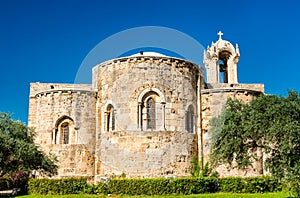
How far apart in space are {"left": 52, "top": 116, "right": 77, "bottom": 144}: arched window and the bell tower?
14280mm

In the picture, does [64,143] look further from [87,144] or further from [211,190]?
[211,190]

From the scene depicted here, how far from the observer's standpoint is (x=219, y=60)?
1432 inches

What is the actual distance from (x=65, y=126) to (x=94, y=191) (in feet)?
22.1

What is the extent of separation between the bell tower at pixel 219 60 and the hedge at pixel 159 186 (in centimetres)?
1493

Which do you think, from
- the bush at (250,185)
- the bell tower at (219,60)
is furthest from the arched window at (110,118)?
the bell tower at (219,60)

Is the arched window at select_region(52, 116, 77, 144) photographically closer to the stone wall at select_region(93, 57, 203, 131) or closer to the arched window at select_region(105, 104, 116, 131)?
the stone wall at select_region(93, 57, 203, 131)

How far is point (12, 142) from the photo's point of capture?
18.6 meters

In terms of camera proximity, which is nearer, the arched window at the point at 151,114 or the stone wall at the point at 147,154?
the stone wall at the point at 147,154

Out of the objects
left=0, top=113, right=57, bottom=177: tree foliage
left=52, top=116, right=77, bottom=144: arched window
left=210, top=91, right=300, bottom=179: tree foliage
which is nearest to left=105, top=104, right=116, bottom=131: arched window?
left=52, top=116, right=77, bottom=144: arched window

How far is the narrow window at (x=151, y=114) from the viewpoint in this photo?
23.1 m

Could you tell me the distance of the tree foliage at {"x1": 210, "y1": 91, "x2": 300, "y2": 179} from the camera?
15.0m

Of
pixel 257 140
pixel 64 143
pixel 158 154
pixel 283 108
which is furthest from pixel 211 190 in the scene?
pixel 64 143

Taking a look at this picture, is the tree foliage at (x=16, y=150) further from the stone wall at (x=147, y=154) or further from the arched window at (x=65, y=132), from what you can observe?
the arched window at (x=65, y=132)

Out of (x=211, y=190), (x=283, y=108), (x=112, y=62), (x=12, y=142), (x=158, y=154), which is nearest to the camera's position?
(x=283, y=108)
